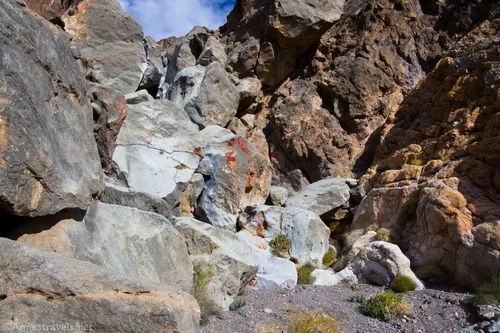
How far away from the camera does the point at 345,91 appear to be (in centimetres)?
2462

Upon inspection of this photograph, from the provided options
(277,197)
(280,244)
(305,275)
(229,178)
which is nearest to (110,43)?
(229,178)

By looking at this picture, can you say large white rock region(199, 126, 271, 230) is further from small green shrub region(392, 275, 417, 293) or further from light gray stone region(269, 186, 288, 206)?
small green shrub region(392, 275, 417, 293)

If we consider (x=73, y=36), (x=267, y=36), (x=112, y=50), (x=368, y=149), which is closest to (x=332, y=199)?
(x=368, y=149)

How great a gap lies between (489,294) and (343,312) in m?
3.58

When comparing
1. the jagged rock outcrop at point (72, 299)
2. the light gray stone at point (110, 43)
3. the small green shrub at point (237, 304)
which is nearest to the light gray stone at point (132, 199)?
the small green shrub at point (237, 304)

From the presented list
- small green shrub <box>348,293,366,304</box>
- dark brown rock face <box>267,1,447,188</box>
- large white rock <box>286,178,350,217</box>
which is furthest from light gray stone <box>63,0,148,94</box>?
small green shrub <box>348,293,366,304</box>

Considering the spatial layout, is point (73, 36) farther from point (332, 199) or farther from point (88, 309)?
point (88, 309)

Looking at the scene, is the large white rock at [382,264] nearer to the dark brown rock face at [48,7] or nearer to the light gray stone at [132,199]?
the light gray stone at [132,199]

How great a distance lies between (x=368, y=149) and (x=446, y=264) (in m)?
11.6

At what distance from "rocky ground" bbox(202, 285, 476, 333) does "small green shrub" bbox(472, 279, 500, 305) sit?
30 centimetres

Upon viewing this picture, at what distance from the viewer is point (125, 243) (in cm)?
811

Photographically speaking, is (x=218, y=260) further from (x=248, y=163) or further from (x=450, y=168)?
(x=450, y=168)

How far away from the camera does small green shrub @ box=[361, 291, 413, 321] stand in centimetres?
912

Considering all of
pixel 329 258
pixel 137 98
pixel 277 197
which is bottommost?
pixel 329 258
